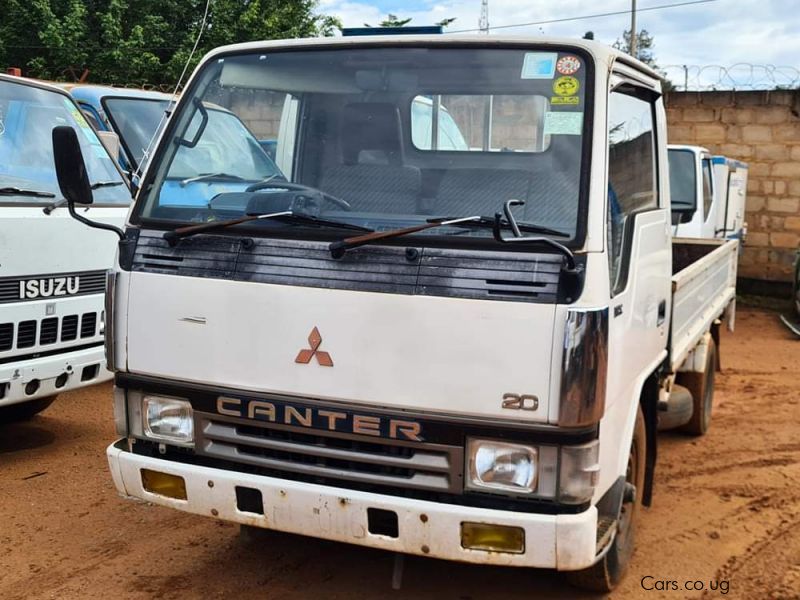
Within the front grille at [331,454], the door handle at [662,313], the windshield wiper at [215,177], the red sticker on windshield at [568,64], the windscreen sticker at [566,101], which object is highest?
the red sticker on windshield at [568,64]

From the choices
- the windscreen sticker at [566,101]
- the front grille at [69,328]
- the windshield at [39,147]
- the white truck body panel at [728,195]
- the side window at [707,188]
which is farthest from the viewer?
the white truck body panel at [728,195]

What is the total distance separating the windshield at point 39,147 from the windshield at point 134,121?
2.13 metres

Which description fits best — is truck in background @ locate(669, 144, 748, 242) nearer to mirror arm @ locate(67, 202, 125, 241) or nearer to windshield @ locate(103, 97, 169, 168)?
windshield @ locate(103, 97, 169, 168)

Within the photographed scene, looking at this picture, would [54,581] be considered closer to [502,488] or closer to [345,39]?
[502,488]

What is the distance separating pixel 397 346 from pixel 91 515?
2346 mm

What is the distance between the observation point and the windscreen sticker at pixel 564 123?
330 cm

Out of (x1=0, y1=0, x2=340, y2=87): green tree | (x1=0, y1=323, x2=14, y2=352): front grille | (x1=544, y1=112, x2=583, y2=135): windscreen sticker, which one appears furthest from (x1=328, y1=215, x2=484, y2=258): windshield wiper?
(x1=0, y1=0, x2=340, y2=87): green tree

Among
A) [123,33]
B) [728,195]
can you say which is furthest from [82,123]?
[123,33]

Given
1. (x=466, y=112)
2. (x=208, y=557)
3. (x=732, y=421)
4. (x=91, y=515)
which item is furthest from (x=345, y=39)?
(x=732, y=421)

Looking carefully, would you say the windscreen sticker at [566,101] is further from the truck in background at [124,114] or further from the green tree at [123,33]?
the green tree at [123,33]

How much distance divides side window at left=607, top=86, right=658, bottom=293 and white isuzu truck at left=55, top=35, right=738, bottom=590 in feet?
0.07

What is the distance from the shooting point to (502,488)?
3.08 meters

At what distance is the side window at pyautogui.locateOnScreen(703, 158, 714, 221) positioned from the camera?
34.1 feet

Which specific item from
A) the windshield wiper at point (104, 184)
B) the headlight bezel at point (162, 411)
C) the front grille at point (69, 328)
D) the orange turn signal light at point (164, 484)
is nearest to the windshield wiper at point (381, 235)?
the headlight bezel at point (162, 411)
